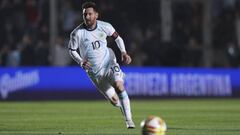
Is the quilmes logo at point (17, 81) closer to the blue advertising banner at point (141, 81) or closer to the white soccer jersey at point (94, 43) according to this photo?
the blue advertising banner at point (141, 81)

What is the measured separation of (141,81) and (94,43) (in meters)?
11.7

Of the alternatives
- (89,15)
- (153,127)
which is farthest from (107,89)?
(153,127)

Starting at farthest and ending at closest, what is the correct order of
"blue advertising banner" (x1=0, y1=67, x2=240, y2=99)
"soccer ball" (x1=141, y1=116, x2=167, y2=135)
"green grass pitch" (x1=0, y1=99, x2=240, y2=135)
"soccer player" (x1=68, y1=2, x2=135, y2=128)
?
"blue advertising banner" (x1=0, y1=67, x2=240, y2=99), "soccer player" (x1=68, y1=2, x2=135, y2=128), "green grass pitch" (x1=0, y1=99, x2=240, y2=135), "soccer ball" (x1=141, y1=116, x2=167, y2=135)

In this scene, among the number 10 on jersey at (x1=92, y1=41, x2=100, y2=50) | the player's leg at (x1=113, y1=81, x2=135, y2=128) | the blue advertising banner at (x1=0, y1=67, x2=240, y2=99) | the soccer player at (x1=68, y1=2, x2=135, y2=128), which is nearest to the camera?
the player's leg at (x1=113, y1=81, x2=135, y2=128)

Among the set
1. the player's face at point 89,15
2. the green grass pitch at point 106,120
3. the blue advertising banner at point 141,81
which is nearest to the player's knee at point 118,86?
the green grass pitch at point 106,120

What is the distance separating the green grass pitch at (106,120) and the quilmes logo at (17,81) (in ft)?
13.8

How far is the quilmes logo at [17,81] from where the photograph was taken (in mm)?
24859

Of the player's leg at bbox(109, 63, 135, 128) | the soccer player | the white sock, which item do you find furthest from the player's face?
the white sock

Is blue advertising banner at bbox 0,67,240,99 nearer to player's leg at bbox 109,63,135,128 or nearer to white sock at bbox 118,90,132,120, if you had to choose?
player's leg at bbox 109,63,135,128

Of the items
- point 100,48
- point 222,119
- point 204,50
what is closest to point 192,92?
point 204,50

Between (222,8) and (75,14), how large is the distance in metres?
5.36

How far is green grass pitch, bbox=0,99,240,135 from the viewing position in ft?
42.0

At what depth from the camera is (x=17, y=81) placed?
986 inches

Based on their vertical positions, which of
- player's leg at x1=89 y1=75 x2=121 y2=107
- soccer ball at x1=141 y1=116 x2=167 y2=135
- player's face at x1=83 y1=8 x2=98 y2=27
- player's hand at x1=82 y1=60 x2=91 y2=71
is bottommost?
soccer ball at x1=141 y1=116 x2=167 y2=135
